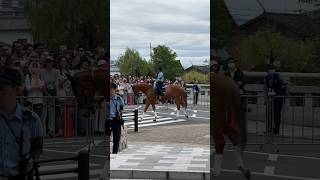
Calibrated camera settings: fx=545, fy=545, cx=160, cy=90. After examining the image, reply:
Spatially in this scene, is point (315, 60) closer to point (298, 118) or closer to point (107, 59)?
point (298, 118)

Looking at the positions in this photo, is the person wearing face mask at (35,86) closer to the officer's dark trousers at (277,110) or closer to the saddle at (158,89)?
the officer's dark trousers at (277,110)

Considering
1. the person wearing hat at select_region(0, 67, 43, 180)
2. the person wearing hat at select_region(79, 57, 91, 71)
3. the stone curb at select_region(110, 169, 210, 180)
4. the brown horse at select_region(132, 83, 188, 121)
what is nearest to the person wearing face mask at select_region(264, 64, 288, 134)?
the person wearing hat at select_region(79, 57, 91, 71)

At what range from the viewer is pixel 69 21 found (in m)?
4.30

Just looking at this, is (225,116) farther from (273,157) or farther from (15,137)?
(15,137)

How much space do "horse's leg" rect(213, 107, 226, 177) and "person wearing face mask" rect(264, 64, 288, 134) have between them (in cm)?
41

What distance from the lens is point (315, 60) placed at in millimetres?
4473

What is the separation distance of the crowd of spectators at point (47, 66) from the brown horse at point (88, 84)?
4 cm

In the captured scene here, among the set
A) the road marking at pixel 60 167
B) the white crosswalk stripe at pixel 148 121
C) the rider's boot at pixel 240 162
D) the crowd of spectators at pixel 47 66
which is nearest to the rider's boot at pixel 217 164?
the rider's boot at pixel 240 162

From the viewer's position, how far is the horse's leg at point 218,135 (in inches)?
178

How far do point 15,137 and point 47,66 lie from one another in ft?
2.97

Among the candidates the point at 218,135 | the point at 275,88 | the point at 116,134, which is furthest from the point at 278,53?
the point at 116,134

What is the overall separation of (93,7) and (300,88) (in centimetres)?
182

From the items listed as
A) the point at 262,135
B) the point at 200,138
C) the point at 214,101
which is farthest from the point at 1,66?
the point at 200,138

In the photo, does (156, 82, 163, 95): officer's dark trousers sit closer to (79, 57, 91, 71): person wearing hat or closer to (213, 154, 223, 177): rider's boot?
(213, 154, 223, 177): rider's boot
